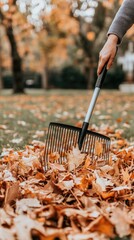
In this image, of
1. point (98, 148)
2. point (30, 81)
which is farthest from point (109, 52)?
point (30, 81)

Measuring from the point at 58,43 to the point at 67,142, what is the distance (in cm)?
2236

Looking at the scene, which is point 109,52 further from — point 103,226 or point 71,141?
point 103,226

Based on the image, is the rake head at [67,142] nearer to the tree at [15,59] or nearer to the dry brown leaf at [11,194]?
the dry brown leaf at [11,194]

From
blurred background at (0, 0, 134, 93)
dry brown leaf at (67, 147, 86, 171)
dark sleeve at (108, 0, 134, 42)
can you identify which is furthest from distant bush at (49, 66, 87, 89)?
dry brown leaf at (67, 147, 86, 171)

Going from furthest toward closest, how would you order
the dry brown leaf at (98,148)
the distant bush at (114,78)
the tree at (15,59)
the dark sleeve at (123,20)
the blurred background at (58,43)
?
the distant bush at (114,78) < the tree at (15,59) < the blurred background at (58,43) < the dark sleeve at (123,20) < the dry brown leaf at (98,148)

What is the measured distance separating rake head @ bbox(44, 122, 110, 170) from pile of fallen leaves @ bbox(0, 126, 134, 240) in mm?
67

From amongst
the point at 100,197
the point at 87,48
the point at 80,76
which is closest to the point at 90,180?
the point at 100,197

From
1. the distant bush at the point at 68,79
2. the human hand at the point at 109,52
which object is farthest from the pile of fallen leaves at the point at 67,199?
the distant bush at the point at 68,79

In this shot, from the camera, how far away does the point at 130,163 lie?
2977mm

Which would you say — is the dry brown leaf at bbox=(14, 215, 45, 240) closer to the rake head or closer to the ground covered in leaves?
the ground covered in leaves

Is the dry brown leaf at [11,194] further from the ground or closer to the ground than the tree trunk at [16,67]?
closer to the ground

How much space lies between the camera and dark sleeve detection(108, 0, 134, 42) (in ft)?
9.59

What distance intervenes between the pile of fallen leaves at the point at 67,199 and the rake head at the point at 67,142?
0.07 metres

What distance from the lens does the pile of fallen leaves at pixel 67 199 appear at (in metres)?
1.75
